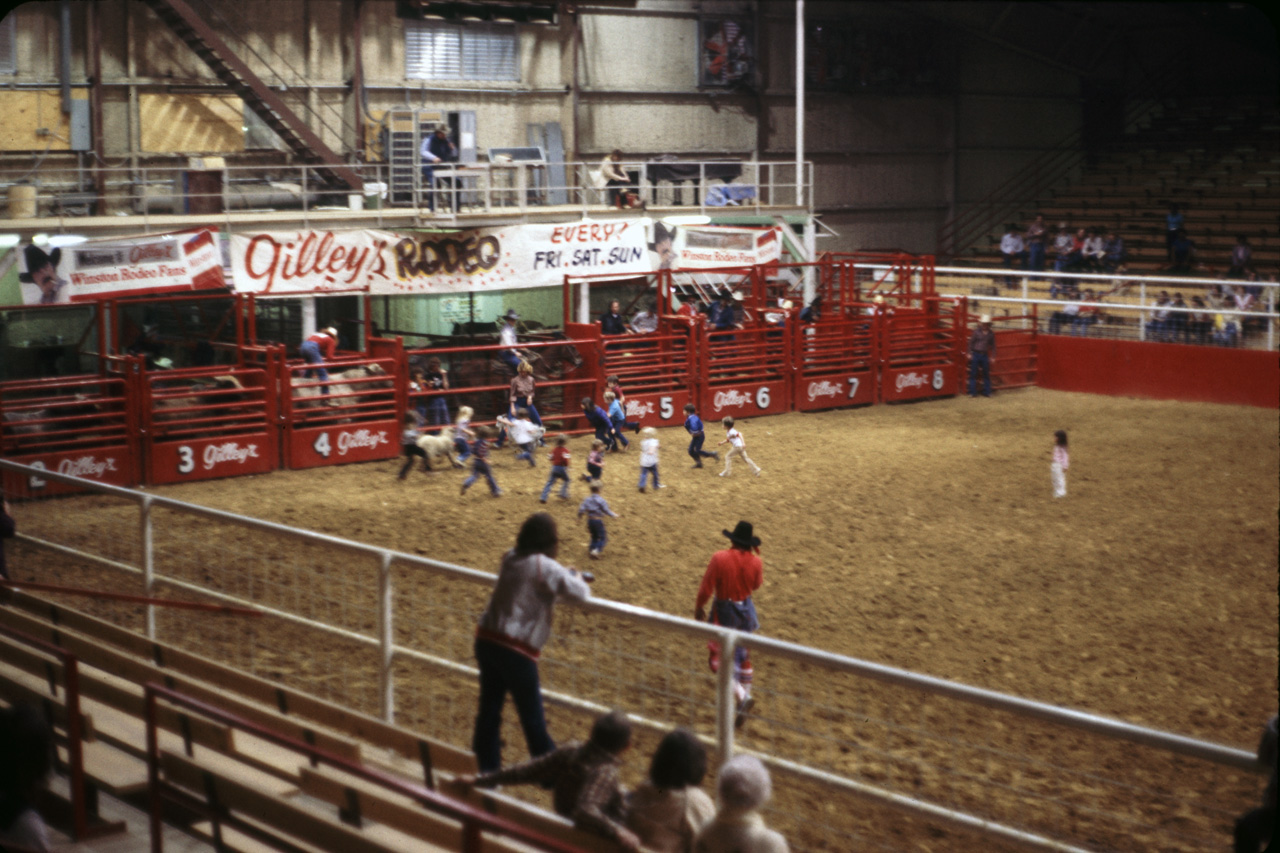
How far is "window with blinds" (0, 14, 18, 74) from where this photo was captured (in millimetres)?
25359

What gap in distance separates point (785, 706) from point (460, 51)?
2610 cm

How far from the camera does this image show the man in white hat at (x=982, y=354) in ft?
80.2

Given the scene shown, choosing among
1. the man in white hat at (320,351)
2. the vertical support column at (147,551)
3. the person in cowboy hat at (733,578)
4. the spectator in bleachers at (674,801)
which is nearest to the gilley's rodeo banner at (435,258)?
the man in white hat at (320,351)

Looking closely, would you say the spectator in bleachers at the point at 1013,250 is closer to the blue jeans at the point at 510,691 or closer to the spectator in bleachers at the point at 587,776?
the blue jeans at the point at 510,691

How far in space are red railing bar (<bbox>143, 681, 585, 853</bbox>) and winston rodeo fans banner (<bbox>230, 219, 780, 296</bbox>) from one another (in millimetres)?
15326

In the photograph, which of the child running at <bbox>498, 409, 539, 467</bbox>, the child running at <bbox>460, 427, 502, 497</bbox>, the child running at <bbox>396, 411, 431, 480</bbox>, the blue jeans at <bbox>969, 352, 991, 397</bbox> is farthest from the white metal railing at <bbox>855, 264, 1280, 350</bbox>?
the child running at <bbox>460, 427, 502, 497</bbox>

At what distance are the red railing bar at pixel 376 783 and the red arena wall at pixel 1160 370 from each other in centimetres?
2172

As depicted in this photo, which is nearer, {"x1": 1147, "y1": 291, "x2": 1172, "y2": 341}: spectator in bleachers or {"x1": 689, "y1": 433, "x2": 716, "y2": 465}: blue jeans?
{"x1": 689, "y1": 433, "x2": 716, "y2": 465}: blue jeans

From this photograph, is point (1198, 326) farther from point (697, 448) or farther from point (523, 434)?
point (523, 434)

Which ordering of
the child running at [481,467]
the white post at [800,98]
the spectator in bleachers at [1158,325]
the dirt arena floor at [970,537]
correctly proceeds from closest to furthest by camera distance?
the dirt arena floor at [970,537] < the child running at [481,467] < the spectator in bleachers at [1158,325] < the white post at [800,98]

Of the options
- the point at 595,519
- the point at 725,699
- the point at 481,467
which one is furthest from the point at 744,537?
the point at 481,467

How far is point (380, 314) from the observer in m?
29.7

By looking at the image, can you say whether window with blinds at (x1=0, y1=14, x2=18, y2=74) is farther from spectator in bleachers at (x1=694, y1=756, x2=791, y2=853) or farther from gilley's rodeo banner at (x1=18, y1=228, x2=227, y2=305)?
spectator in bleachers at (x1=694, y1=756, x2=791, y2=853)

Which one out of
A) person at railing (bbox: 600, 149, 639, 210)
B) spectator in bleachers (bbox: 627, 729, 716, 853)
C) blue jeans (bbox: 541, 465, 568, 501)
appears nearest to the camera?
spectator in bleachers (bbox: 627, 729, 716, 853)
